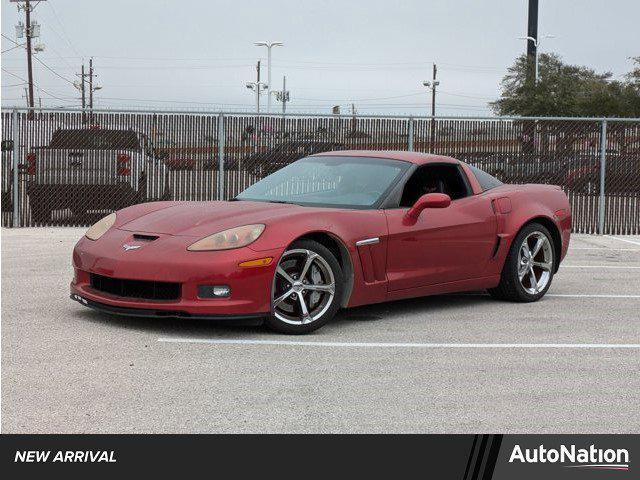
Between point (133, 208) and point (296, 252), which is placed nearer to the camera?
point (296, 252)

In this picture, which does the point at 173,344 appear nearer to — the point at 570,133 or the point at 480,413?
the point at 480,413

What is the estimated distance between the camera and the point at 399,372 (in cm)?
612

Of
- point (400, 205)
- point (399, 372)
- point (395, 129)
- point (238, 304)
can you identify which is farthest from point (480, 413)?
point (395, 129)

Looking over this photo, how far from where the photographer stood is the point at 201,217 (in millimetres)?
7379

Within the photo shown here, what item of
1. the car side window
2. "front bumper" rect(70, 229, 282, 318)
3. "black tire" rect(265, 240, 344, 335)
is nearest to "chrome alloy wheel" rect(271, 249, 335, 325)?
"black tire" rect(265, 240, 344, 335)

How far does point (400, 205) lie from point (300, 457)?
4002 mm

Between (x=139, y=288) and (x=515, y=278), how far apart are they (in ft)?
10.4

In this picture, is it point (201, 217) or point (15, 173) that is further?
point (15, 173)

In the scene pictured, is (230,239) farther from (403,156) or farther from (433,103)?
(433,103)

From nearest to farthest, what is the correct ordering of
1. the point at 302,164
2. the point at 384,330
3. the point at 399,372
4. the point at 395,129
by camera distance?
the point at 399,372 → the point at 384,330 → the point at 302,164 → the point at 395,129

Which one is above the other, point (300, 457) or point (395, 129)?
point (395, 129)

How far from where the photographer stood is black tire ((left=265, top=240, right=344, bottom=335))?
7.12m

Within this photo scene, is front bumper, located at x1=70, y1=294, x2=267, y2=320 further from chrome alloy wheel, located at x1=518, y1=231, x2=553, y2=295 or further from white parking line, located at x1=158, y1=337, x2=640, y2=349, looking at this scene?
chrome alloy wheel, located at x1=518, y1=231, x2=553, y2=295

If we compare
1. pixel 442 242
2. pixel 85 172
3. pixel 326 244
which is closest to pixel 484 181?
pixel 442 242
